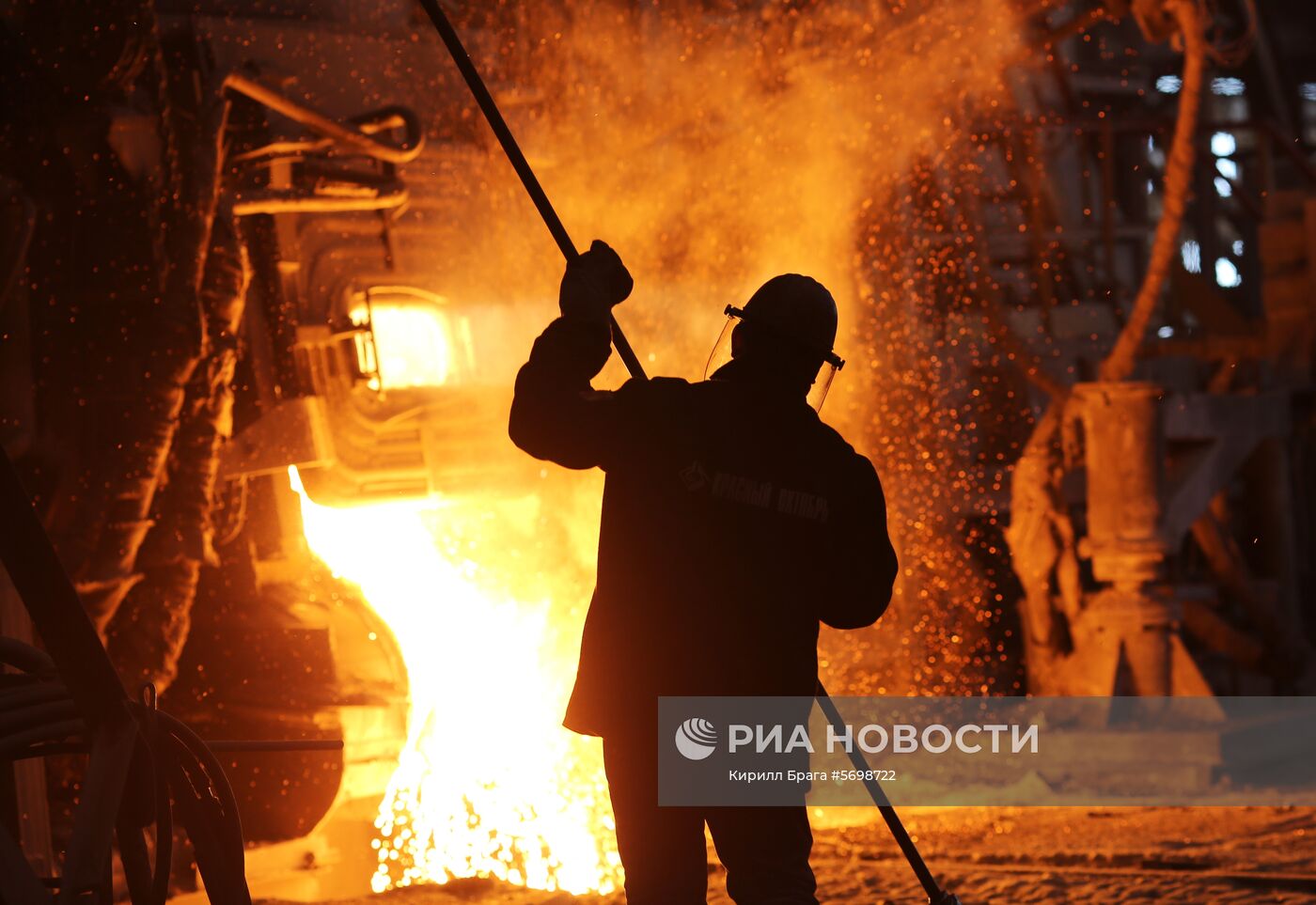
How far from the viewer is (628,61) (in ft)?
29.2

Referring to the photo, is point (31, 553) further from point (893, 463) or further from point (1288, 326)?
point (1288, 326)

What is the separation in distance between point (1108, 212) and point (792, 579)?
356 inches

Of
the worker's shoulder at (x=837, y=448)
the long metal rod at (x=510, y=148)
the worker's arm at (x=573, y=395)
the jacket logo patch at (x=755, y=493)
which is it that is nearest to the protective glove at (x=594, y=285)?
the worker's arm at (x=573, y=395)

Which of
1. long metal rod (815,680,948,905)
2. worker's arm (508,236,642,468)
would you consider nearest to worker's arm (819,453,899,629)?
long metal rod (815,680,948,905)

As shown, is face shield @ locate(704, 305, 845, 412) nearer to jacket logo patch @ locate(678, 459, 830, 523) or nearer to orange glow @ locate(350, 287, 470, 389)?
jacket logo patch @ locate(678, 459, 830, 523)

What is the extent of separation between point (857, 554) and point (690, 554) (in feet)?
1.15

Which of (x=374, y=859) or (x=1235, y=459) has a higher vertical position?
(x=1235, y=459)

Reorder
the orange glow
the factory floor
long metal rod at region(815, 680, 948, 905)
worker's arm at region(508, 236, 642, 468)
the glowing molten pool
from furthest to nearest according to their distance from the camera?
the orange glow, the glowing molten pool, the factory floor, long metal rod at region(815, 680, 948, 905), worker's arm at region(508, 236, 642, 468)

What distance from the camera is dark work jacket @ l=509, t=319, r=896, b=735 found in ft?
9.37

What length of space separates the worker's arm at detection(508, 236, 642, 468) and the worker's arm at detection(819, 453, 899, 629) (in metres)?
0.47

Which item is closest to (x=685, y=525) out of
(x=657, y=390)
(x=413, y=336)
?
(x=657, y=390)

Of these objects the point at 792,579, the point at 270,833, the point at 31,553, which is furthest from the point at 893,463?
the point at 31,553

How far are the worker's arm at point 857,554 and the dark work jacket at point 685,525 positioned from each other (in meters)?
0.05

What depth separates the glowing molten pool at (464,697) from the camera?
675 centimetres
